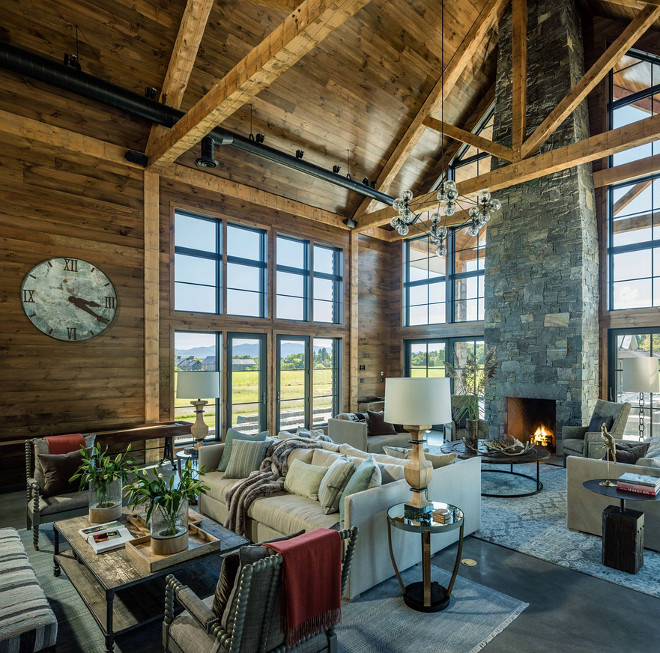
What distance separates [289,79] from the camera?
6.94 meters

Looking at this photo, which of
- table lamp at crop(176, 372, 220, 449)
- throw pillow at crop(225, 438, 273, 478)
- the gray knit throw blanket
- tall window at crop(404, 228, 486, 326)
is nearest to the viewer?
the gray knit throw blanket

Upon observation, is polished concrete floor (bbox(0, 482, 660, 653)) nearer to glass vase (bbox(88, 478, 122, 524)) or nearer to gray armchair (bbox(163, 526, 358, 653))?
gray armchair (bbox(163, 526, 358, 653))

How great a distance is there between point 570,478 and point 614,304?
14.8 feet

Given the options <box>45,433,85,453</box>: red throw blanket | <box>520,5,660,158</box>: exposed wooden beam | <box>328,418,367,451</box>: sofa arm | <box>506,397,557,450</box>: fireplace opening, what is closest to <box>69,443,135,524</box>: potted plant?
<box>45,433,85,453</box>: red throw blanket

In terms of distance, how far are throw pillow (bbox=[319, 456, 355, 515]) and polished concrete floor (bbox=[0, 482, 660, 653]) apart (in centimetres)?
96

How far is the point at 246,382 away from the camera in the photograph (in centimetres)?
789

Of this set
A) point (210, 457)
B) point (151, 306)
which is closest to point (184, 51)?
point (151, 306)

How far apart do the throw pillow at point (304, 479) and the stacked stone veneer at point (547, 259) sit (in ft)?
16.2

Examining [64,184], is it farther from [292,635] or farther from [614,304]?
[614,304]

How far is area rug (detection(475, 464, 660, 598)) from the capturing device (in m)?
3.32

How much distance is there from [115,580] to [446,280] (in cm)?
858

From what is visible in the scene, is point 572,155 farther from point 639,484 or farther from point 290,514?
point 290,514

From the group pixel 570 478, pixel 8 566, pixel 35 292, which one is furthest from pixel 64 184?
pixel 570 478

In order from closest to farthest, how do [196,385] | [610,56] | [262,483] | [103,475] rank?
[103,475], [262,483], [196,385], [610,56]
